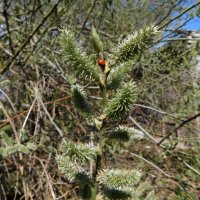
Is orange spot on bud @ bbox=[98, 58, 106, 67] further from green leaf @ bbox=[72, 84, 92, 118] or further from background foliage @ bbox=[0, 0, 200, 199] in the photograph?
background foliage @ bbox=[0, 0, 200, 199]

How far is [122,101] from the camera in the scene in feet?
3.25

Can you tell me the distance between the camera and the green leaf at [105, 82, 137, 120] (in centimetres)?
98

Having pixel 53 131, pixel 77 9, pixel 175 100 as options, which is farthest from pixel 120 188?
pixel 175 100

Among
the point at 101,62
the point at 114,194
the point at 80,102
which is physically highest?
the point at 101,62

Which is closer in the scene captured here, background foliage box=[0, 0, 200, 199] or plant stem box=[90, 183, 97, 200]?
plant stem box=[90, 183, 97, 200]

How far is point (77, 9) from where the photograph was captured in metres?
4.14

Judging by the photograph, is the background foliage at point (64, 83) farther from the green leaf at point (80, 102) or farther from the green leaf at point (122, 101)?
the green leaf at point (122, 101)

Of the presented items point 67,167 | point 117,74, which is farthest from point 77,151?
point 117,74

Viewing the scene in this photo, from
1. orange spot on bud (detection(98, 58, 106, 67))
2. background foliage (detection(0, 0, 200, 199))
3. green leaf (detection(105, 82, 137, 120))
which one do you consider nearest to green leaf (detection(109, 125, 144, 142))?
green leaf (detection(105, 82, 137, 120))

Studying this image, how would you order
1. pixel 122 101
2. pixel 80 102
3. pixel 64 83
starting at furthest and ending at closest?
pixel 64 83 < pixel 80 102 < pixel 122 101

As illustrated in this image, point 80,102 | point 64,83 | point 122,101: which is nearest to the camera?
point 122,101

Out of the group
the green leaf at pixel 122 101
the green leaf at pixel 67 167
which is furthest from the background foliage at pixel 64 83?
the green leaf at pixel 122 101

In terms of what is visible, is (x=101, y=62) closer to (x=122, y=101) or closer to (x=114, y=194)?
(x=122, y=101)

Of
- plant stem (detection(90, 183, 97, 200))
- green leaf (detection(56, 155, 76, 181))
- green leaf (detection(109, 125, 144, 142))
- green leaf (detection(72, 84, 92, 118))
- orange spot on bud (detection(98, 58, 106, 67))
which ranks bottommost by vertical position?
plant stem (detection(90, 183, 97, 200))
